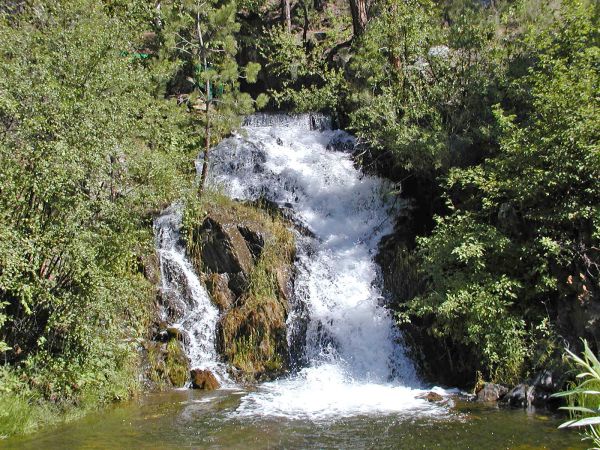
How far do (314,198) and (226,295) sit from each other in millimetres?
5075

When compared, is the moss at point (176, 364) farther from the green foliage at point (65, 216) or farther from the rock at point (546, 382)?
the rock at point (546, 382)

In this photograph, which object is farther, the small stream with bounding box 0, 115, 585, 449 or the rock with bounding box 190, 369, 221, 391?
the rock with bounding box 190, 369, 221, 391

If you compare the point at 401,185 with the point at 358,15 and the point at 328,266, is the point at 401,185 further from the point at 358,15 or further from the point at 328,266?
the point at 358,15

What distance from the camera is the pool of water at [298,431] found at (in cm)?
750

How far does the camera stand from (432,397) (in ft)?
33.9

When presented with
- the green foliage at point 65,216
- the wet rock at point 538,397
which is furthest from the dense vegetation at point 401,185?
the wet rock at point 538,397

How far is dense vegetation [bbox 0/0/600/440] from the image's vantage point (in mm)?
8562

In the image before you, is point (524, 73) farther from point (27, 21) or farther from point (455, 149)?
point (27, 21)

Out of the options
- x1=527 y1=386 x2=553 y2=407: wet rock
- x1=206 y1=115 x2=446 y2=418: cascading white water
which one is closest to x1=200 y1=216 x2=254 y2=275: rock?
x1=206 y1=115 x2=446 y2=418: cascading white water

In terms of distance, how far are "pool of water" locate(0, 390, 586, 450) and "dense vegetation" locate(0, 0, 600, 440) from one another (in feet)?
3.05

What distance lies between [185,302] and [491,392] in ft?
25.2

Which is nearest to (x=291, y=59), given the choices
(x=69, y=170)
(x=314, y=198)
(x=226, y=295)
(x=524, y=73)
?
(x=314, y=198)

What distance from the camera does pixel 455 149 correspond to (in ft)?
46.0

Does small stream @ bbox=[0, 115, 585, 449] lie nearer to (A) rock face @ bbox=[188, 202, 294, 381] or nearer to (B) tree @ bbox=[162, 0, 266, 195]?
(A) rock face @ bbox=[188, 202, 294, 381]
